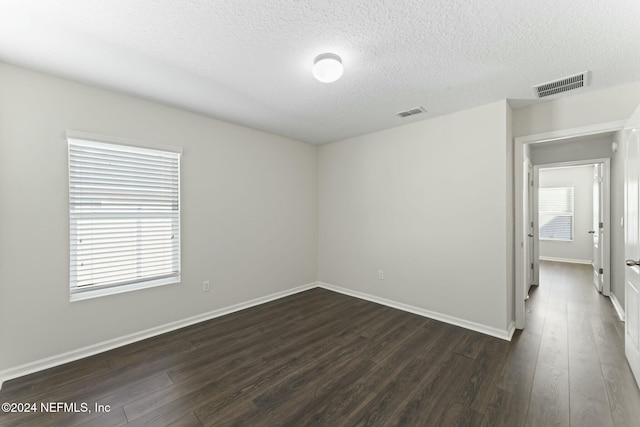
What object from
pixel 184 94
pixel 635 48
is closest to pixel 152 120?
pixel 184 94

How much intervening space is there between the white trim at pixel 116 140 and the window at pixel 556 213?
8574mm

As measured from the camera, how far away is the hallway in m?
1.78

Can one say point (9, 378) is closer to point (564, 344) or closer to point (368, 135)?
point (368, 135)

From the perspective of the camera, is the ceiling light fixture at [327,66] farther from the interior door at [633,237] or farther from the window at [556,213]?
the window at [556,213]

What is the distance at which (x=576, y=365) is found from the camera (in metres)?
2.31

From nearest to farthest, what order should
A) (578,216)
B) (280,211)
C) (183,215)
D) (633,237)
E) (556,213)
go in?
(633,237), (183,215), (280,211), (578,216), (556,213)

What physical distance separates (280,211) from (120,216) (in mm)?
2091

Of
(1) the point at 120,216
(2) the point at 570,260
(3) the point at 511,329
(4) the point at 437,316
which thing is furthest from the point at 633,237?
(2) the point at 570,260

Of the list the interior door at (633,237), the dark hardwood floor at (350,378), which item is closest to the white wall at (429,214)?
the dark hardwood floor at (350,378)

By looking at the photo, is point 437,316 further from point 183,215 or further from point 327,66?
point 183,215

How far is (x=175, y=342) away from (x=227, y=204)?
5.55ft

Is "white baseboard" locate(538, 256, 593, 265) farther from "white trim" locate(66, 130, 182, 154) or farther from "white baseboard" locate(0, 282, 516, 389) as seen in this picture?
"white trim" locate(66, 130, 182, 154)

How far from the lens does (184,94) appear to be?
274 centimetres

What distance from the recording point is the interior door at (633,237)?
2049 mm
